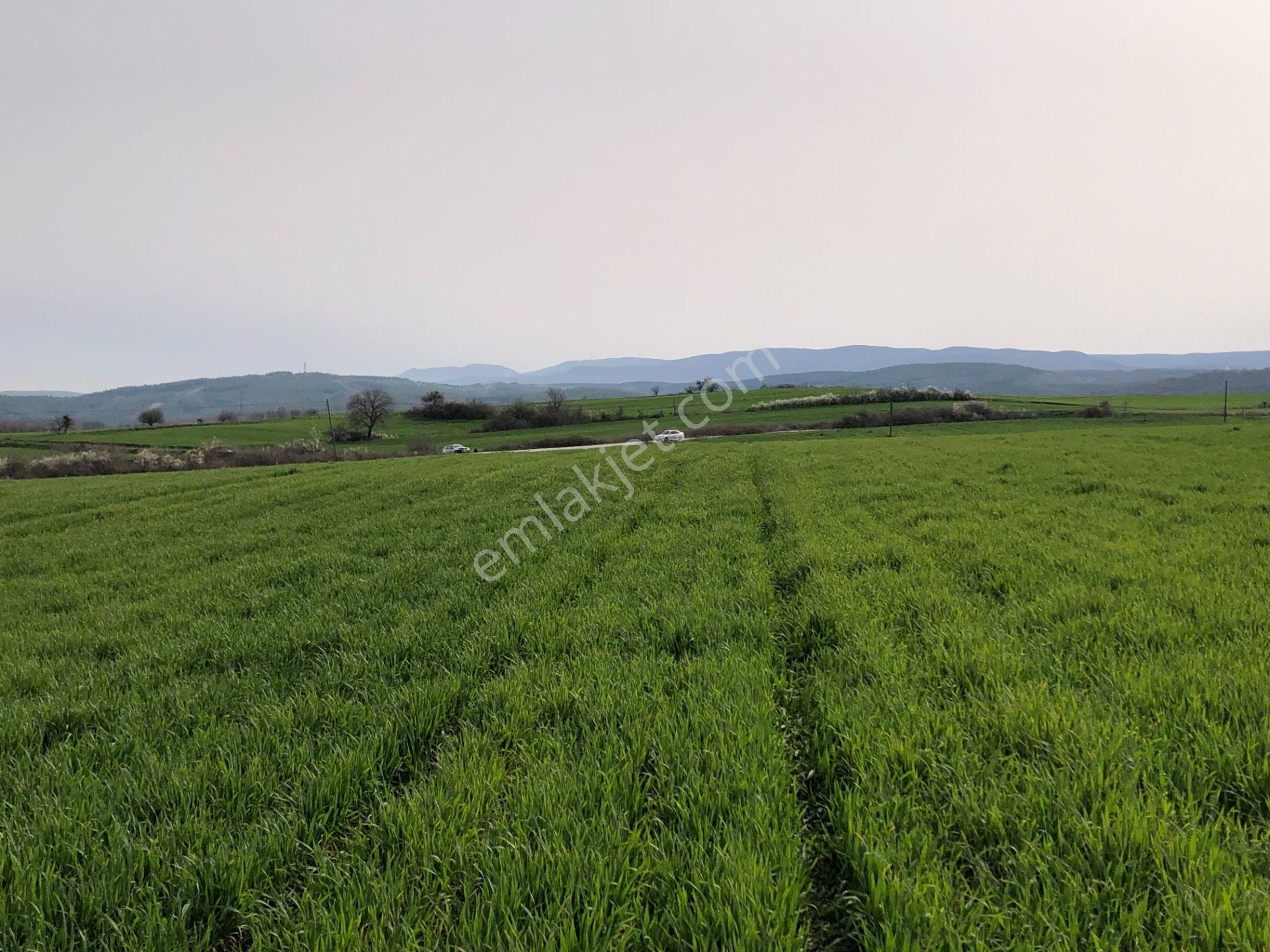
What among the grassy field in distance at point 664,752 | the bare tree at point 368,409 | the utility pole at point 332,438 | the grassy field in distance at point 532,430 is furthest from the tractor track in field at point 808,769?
the bare tree at point 368,409

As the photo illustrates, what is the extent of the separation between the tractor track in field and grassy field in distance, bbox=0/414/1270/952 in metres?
0.02

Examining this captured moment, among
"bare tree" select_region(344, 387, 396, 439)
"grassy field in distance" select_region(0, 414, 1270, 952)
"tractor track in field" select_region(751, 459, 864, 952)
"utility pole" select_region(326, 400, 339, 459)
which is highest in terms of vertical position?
"bare tree" select_region(344, 387, 396, 439)

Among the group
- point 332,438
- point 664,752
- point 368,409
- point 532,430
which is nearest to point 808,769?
point 664,752

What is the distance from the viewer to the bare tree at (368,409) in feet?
307

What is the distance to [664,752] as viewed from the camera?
10.3 ft

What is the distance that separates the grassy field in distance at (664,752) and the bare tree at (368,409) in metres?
94.5

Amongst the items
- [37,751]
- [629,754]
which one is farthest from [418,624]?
[629,754]

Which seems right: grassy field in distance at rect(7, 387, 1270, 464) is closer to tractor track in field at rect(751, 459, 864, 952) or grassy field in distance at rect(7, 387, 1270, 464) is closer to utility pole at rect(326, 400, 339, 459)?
utility pole at rect(326, 400, 339, 459)

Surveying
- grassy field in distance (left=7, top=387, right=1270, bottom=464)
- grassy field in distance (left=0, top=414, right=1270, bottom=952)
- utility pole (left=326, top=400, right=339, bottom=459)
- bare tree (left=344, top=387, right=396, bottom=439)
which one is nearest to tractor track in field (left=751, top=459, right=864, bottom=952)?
grassy field in distance (left=0, top=414, right=1270, bottom=952)

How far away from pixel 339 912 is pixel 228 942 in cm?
55

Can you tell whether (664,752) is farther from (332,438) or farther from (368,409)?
(368,409)

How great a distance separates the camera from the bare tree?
93688mm

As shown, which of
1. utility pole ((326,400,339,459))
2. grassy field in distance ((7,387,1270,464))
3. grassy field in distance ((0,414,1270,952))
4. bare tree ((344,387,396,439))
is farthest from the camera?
bare tree ((344,387,396,439))

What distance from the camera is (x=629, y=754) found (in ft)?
10.3
